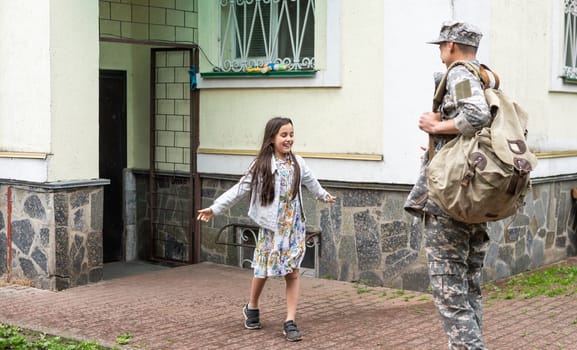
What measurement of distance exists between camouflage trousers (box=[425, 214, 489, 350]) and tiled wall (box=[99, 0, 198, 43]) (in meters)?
5.85

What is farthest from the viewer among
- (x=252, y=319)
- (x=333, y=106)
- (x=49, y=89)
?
(x=333, y=106)

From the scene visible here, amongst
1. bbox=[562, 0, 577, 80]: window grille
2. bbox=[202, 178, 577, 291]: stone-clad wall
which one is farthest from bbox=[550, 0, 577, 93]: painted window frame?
bbox=[202, 178, 577, 291]: stone-clad wall

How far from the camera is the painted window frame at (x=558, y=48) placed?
1051cm

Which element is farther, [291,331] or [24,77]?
[24,77]

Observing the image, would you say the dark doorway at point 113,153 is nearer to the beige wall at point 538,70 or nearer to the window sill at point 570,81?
the beige wall at point 538,70

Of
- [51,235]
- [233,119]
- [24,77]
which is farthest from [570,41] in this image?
[51,235]

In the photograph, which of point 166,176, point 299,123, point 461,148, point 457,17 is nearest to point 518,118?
point 461,148

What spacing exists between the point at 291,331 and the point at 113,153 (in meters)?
4.95

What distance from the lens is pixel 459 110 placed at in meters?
5.49

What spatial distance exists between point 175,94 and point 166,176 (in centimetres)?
100

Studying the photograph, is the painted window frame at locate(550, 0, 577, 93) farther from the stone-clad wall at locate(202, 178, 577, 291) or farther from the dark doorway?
the dark doorway

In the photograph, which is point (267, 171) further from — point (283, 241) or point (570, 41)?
point (570, 41)

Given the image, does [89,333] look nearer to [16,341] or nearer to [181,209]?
[16,341]

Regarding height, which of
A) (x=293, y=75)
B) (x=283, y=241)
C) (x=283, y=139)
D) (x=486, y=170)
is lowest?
(x=283, y=241)
